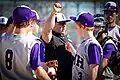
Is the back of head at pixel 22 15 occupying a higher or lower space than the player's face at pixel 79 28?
higher

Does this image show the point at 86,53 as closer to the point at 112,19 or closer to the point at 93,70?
the point at 93,70

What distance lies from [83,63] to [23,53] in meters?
0.55

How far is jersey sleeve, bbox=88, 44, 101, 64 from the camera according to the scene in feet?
8.27

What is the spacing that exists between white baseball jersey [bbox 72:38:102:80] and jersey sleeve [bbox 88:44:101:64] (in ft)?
0.12

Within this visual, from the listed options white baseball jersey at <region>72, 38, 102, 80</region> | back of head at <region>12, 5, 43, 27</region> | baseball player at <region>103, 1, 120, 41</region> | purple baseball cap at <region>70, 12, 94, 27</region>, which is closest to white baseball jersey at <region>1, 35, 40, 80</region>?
back of head at <region>12, 5, 43, 27</region>

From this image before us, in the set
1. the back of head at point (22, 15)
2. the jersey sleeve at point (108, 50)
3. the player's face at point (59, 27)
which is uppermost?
the back of head at point (22, 15)

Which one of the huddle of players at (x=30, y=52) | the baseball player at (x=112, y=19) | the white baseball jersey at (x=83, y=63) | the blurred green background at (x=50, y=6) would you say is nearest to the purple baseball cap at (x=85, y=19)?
the huddle of players at (x=30, y=52)

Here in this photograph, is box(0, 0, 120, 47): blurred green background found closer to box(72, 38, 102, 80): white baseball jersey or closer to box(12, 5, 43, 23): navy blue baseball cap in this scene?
box(72, 38, 102, 80): white baseball jersey

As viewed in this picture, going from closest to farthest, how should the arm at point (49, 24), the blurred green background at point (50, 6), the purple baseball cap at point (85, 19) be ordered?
the purple baseball cap at point (85, 19), the arm at point (49, 24), the blurred green background at point (50, 6)

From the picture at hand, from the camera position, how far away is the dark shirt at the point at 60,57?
2.99m

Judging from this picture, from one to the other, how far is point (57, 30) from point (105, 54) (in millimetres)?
623

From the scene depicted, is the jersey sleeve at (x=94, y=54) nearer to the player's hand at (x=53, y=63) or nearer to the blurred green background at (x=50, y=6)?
the player's hand at (x=53, y=63)

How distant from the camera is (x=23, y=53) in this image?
236 cm

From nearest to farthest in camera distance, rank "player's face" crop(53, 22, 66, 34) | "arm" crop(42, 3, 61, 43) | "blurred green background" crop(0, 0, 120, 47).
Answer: "arm" crop(42, 3, 61, 43)
"player's face" crop(53, 22, 66, 34)
"blurred green background" crop(0, 0, 120, 47)
